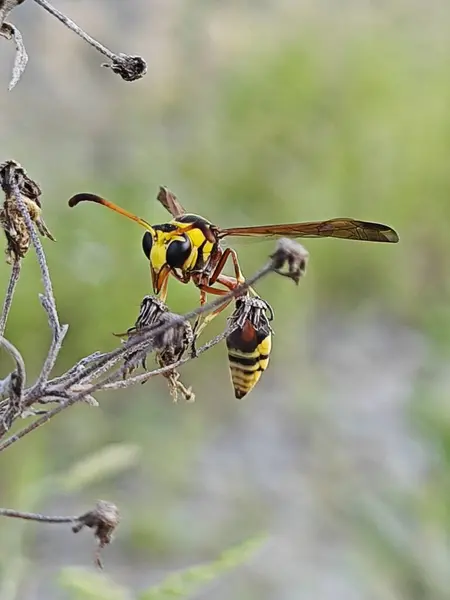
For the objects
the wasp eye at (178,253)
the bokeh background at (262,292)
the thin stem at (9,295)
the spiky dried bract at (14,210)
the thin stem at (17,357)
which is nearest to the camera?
the thin stem at (17,357)

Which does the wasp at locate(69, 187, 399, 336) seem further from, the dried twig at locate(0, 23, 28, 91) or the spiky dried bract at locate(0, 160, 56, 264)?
the dried twig at locate(0, 23, 28, 91)

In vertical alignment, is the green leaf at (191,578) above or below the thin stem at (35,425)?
above

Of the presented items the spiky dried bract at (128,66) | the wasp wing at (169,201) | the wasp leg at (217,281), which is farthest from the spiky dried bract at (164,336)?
the wasp wing at (169,201)

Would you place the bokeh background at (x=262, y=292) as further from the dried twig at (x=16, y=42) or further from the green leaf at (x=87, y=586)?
the dried twig at (x=16, y=42)

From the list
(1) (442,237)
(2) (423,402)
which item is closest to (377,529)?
(2) (423,402)

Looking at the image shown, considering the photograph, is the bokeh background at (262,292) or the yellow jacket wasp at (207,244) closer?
the yellow jacket wasp at (207,244)
